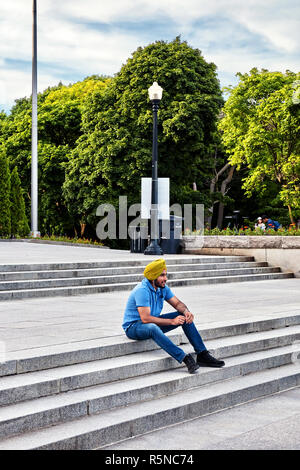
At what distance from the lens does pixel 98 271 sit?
13523 mm

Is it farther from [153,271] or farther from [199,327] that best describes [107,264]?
[153,271]

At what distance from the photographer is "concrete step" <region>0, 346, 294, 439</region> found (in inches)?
202

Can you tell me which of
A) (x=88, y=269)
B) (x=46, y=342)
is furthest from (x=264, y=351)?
(x=88, y=269)

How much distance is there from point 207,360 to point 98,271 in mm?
6776

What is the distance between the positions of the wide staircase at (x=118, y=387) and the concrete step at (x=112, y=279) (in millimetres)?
4677

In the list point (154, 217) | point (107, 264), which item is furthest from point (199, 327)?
point (154, 217)

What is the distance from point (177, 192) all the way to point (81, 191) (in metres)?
4.74

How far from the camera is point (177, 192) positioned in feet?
106

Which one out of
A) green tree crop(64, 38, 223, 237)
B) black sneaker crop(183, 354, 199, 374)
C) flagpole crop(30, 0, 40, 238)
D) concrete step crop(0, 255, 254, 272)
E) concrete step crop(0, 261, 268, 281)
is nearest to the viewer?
black sneaker crop(183, 354, 199, 374)

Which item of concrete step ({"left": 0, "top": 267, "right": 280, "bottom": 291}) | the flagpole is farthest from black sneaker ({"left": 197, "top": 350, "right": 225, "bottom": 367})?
the flagpole

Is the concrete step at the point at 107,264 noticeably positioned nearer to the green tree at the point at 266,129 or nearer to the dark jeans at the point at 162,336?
the dark jeans at the point at 162,336

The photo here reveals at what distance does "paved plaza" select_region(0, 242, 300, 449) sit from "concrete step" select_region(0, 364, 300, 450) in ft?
0.34

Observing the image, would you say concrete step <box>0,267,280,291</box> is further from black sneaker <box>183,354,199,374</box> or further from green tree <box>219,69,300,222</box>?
green tree <box>219,69,300,222</box>
